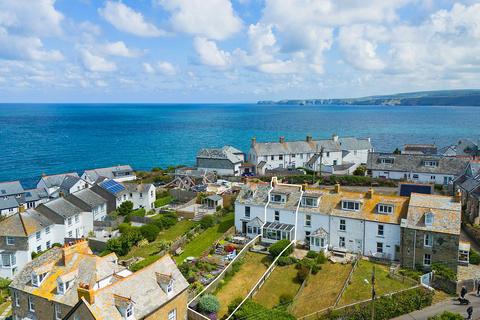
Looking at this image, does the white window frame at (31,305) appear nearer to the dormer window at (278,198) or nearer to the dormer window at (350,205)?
the dormer window at (278,198)

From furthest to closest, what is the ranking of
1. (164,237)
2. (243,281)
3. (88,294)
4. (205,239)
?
1. (164,237)
2. (205,239)
3. (243,281)
4. (88,294)

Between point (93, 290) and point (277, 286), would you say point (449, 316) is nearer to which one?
point (277, 286)

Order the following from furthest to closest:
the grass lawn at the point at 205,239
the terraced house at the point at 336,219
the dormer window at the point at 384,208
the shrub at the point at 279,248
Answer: the grass lawn at the point at 205,239 < the shrub at the point at 279,248 < the dormer window at the point at 384,208 < the terraced house at the point at 336,219

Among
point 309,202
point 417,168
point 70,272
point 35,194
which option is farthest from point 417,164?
point 35,194

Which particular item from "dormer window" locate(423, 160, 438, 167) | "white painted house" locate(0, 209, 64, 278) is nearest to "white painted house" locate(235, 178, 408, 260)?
"white painted house" locate(0, 209, 64, 278)

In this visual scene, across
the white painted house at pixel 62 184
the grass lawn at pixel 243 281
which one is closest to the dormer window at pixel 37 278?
the grass lawn at pixel 243 281

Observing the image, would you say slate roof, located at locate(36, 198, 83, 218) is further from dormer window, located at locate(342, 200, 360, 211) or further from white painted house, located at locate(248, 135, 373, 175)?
white painted house, located at locate(248, 135, 373, 175)
